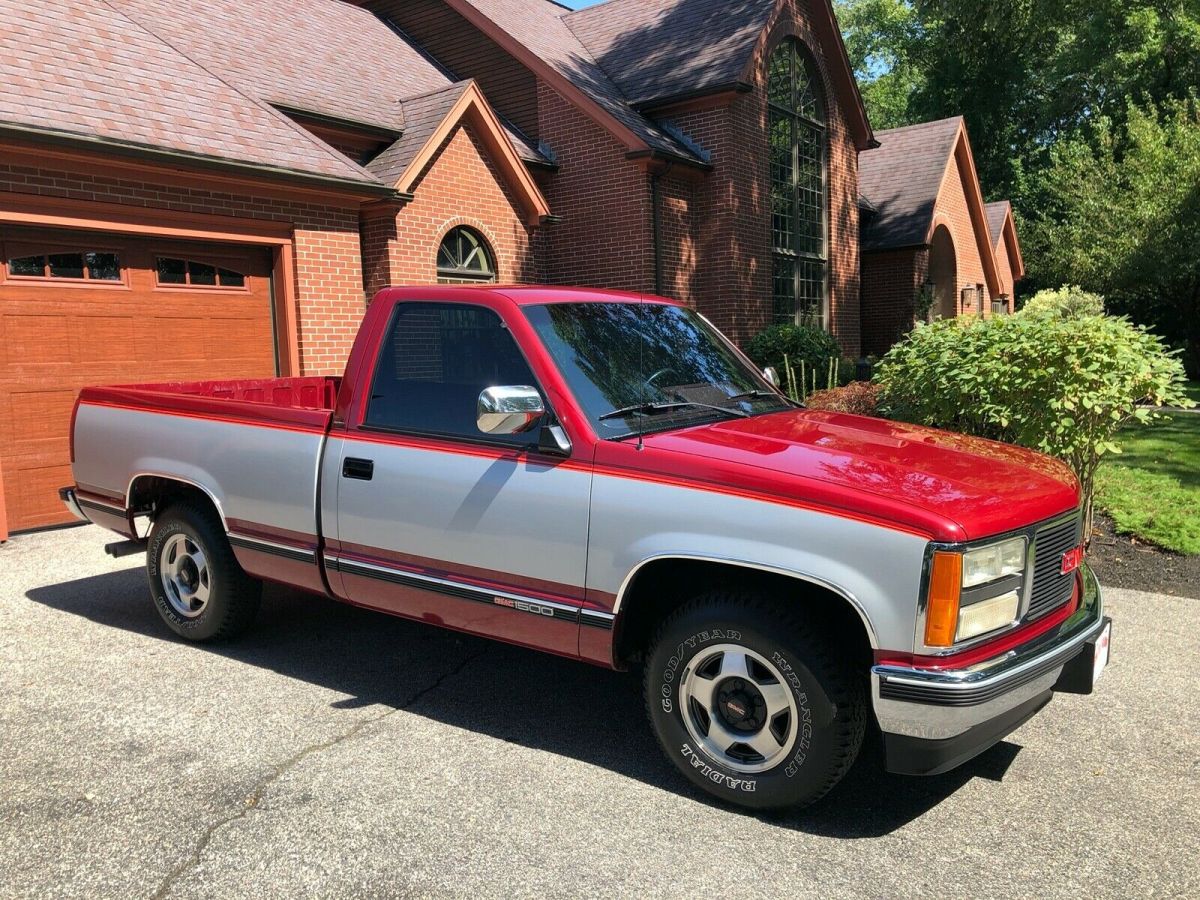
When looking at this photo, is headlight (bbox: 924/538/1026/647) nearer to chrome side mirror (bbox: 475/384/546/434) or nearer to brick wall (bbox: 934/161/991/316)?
chrome side mirror (bbox: 475/384/546/434)

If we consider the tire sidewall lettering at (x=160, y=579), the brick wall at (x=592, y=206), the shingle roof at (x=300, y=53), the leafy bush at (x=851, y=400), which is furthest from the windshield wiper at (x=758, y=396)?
the brick wall at (x=592, y=206)

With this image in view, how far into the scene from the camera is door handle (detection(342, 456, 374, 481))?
4355mm

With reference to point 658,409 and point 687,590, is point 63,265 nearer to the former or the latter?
point 658,409

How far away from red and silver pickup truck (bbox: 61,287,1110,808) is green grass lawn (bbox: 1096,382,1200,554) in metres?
4.38

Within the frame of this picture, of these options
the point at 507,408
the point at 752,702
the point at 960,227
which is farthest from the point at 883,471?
the point at 960,227

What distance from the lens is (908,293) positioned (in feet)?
75.9

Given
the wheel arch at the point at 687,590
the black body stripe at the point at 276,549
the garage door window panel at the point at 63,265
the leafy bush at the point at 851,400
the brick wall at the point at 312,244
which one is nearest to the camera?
the wheel arch at the point at 687,590

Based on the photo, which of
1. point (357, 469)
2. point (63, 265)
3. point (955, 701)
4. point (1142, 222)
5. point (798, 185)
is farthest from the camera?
point (1142, 222)

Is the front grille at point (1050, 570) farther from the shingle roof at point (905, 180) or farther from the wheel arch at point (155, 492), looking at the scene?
the shingle roof at point (905, 180)

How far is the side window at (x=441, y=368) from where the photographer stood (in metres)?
4.17

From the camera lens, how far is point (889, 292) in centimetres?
2355

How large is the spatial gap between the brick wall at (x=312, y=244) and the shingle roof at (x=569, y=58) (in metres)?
5.49

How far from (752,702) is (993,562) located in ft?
3.25

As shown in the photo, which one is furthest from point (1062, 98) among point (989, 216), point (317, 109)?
point (317, 109)
